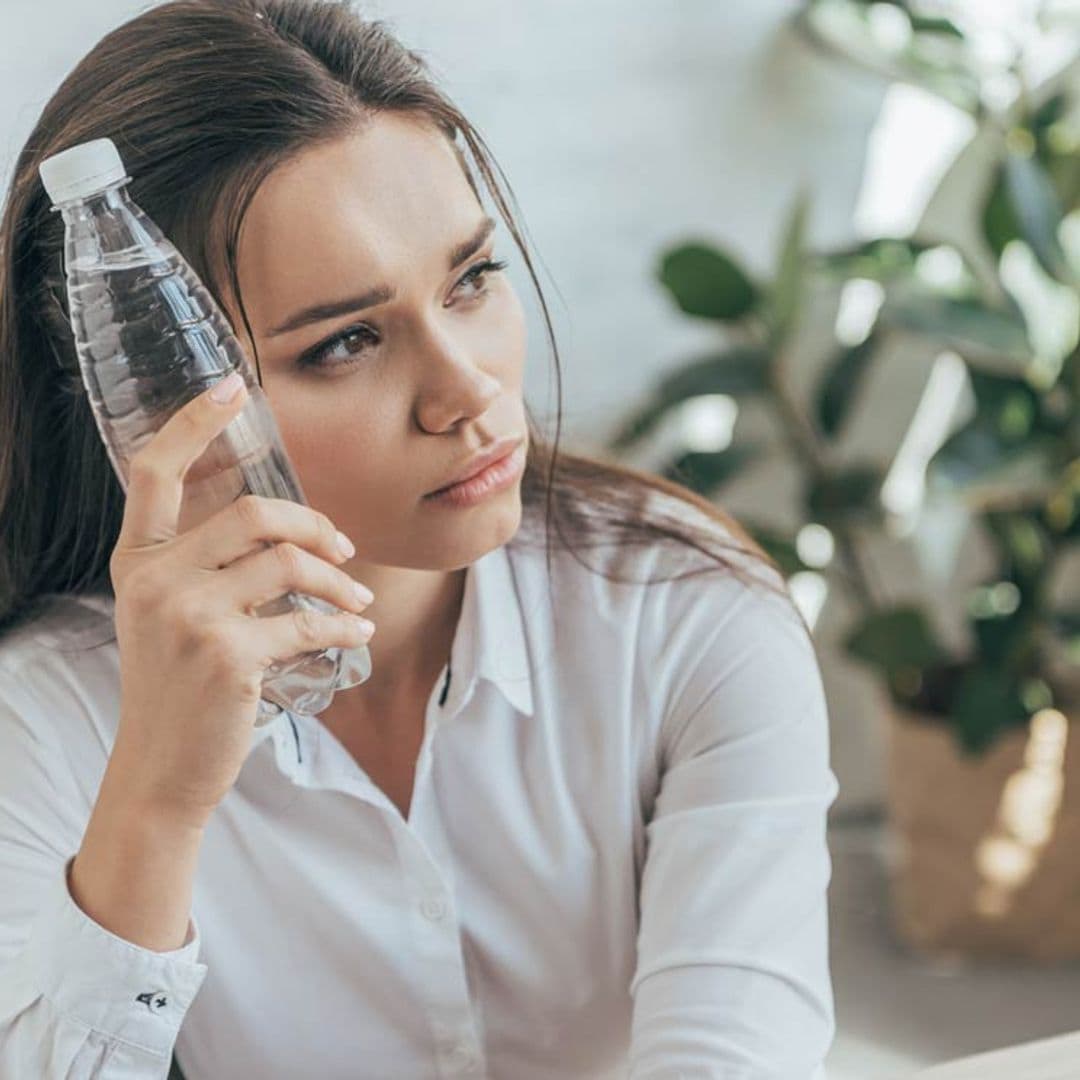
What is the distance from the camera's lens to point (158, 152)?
1087mm

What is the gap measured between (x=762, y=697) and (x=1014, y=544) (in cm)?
121

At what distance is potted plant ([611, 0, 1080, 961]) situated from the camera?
7.21ft

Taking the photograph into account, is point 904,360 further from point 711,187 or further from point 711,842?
point 711,842

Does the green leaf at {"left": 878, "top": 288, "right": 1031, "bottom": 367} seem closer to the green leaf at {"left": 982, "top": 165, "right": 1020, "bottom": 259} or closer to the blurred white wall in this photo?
the green leaf at {"left": 982, "top": 165, "right": 1020, "bottom": 259}

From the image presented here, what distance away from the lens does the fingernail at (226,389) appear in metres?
0.93

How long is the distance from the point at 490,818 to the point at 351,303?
0.40 metres

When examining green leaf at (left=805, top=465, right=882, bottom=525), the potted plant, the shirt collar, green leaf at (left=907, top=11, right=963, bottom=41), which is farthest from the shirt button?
green leaf at (left=907, top=11, right=963, bottom=41)

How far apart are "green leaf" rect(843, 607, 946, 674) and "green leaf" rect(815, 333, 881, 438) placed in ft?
0.89

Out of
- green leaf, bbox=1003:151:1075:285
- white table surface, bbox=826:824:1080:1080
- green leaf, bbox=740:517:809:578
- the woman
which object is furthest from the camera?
green leaf, bbox=740:517:809:578

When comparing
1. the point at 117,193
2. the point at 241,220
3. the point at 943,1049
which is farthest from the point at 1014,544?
the point at 117,193

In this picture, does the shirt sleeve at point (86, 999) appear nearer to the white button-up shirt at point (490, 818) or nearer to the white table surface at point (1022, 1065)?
the white button-up shirt at point (490, 818)

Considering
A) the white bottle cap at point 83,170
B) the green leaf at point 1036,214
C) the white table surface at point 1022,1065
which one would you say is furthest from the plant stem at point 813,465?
the white bottle cap at point 83,170

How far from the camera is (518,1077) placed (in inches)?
50.9

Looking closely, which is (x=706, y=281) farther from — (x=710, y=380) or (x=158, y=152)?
(x=158, y=152)
